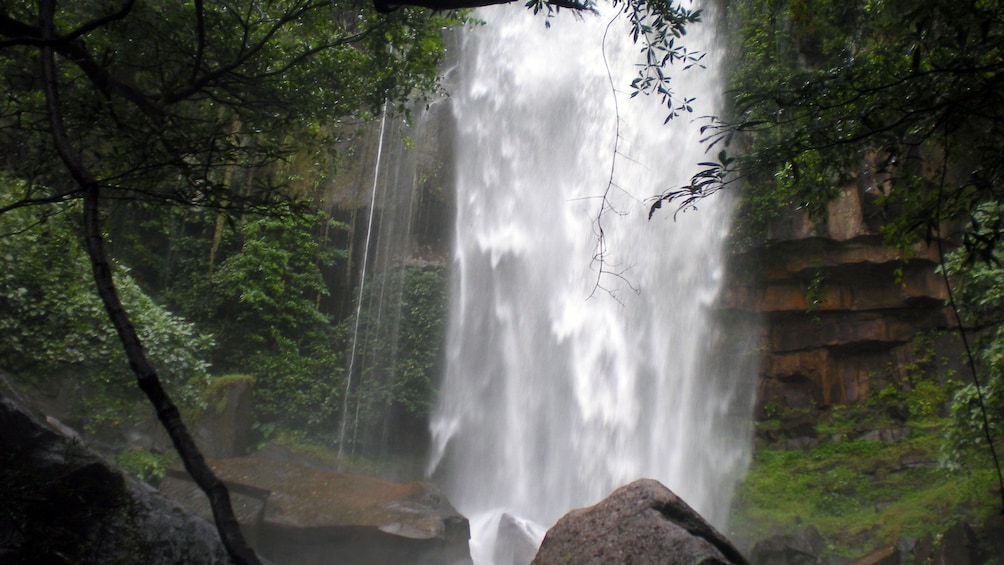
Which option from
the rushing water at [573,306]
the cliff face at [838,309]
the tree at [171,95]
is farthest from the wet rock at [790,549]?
the tree at [171,95]

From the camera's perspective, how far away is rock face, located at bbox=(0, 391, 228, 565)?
11.2 feet

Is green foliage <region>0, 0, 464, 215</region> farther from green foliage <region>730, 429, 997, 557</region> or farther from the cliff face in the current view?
green foliage <region>730, 429, 997, 557</region>

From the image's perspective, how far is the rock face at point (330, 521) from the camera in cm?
999

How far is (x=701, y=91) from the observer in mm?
16375

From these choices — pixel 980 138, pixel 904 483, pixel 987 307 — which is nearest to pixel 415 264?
pixel 904 483

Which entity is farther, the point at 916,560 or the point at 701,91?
the point at 701,91

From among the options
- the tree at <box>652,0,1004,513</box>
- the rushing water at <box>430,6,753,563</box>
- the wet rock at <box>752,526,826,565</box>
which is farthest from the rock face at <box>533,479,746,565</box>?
the rushing water at <box>430,6,753,563</box>

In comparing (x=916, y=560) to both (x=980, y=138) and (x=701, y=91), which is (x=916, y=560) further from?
(x=701, y=91)

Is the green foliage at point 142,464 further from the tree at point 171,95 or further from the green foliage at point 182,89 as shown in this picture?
the green foliage at point 182,89

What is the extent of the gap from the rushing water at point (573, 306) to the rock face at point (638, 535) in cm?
650

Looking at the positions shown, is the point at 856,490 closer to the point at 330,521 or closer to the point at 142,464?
the point at 330,521

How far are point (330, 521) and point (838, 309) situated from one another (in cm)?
1012

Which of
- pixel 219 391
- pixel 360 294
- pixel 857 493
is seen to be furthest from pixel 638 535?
pixel 360 294

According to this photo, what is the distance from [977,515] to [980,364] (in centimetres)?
199
